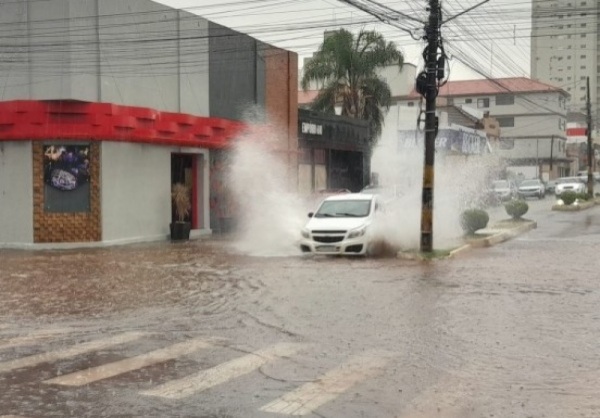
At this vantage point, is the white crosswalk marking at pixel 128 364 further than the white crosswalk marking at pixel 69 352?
No

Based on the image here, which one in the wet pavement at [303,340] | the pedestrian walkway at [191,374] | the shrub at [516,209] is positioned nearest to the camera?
the wet pavement at [303,340]

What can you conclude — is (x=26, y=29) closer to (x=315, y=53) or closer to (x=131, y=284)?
(x=131, y=284)

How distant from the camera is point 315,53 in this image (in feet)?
142

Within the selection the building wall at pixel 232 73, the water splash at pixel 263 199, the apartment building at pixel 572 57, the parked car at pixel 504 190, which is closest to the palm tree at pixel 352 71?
the parked car at pixel 504 190

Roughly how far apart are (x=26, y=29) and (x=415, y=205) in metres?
12.2

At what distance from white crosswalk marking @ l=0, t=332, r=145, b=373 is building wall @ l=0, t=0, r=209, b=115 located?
13398mm

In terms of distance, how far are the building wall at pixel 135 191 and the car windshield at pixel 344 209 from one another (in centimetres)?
655

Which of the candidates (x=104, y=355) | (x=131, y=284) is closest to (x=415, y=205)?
(x=131, y=284)

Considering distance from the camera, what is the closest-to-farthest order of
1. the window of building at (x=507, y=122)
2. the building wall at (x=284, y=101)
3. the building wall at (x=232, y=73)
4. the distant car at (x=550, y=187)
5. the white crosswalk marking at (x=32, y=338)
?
1. the white crosswalk marking at (x=32, y=338)
2. the building wall at (x=232, y=73)
3. the building wall at (x=284, y=101)
4. the distant car at (x=550, y=187)
5. the window of building at (x=507, y=122)

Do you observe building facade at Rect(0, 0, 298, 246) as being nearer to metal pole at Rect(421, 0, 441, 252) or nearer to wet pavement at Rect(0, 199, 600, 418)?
wet pavement at Rect(0, 199, 600, 418)

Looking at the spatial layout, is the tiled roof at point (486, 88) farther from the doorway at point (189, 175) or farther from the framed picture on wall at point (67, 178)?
the framed picture on wall at point (67, 178)

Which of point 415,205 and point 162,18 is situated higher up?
point 162,18

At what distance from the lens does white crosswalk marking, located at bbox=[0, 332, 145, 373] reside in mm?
8242

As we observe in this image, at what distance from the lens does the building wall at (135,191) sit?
75.4ft
